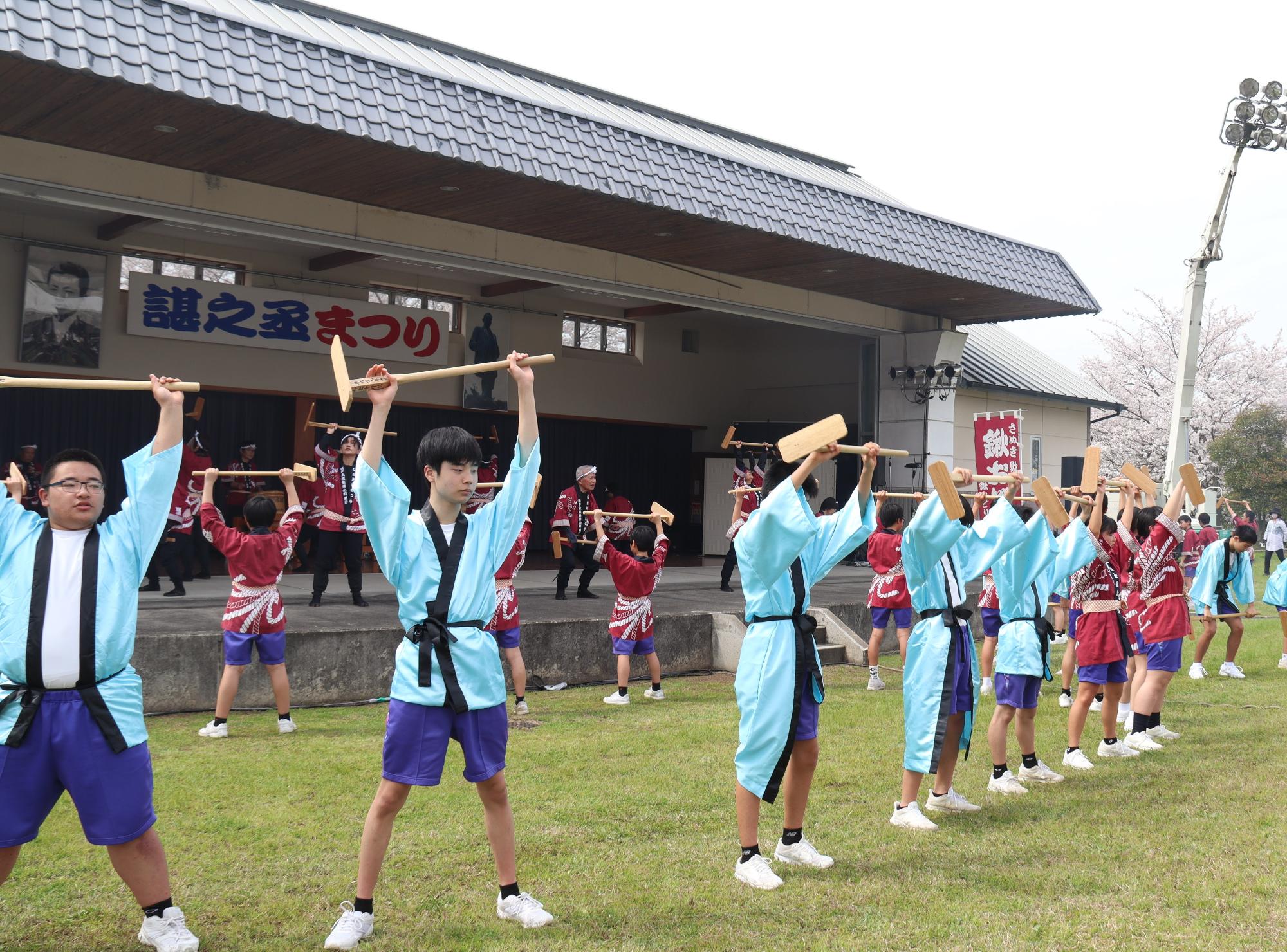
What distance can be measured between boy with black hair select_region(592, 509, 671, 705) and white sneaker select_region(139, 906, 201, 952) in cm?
484

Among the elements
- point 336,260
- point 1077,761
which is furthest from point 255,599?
point 336,260

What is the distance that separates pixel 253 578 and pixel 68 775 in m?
3.46

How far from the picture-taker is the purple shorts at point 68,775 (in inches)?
122

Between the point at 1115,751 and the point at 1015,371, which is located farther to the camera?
the point at 1015,371

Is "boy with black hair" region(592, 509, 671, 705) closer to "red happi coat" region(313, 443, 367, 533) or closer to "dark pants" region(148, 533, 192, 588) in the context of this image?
"red happi coat" region(313, 443, 367, 533)

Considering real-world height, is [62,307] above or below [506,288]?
below

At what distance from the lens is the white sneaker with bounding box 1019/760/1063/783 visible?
5750 millimetres

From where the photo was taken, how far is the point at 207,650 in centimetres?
720

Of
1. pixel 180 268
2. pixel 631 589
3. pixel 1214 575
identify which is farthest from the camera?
pixel 180 268

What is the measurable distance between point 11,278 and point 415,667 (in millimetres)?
10433

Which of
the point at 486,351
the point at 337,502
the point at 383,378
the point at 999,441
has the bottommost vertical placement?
the point at 337,502

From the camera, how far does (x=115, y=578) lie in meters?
3.24

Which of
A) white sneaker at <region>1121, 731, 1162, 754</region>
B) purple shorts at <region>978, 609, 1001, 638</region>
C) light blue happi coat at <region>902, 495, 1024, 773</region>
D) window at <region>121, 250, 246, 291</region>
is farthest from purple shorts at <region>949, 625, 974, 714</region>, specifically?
window at <region>121, 250, 246, 291</region>

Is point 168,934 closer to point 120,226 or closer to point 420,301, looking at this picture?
point 120,226
